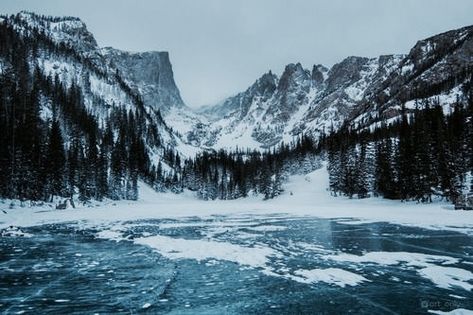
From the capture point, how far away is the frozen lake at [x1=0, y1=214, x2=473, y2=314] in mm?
10180

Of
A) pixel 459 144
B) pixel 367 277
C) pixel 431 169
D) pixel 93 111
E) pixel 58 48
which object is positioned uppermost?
pixel 58 48

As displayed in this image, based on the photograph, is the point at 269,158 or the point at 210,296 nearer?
the point at 210,296

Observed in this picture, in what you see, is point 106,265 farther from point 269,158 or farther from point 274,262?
point 269,158

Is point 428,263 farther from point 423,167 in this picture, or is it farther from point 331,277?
point 423,167

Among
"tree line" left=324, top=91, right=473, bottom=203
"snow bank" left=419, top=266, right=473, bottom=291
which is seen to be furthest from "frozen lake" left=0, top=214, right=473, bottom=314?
"tree line" left=324, top=91, right=473, bottom=203

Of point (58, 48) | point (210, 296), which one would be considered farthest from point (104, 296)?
point (58, 48)

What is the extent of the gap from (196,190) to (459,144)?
119395 mm

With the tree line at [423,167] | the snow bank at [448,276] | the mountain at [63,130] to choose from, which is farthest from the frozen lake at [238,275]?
the mountain at [63,130]

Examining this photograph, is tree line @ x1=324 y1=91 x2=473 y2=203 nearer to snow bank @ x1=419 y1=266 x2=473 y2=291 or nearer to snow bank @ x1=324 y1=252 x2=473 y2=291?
snow bank @ x1=324 y1=252 x2=473 y2=291

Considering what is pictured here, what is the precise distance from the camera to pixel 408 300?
1048 cm

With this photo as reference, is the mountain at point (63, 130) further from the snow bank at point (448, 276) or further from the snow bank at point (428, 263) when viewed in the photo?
the snow bank at point (448, 276)

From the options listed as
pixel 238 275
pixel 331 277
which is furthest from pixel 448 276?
pixel 238 275

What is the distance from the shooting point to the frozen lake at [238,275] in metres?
10.2

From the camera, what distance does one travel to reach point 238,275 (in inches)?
555
